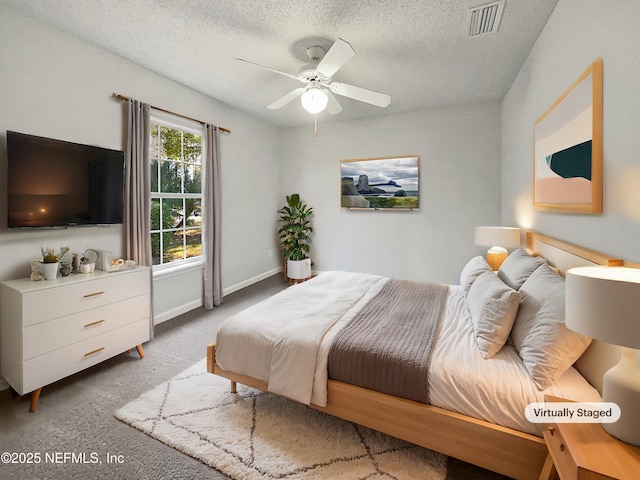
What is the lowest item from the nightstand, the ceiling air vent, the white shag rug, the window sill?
the white shag rug

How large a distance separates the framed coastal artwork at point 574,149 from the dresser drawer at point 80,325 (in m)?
3.17

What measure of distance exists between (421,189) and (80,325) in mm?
4192

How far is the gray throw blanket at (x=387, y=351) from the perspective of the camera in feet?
4.99

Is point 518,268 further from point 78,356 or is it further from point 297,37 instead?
point 78,356

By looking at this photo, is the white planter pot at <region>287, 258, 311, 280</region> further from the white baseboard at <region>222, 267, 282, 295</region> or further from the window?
the window

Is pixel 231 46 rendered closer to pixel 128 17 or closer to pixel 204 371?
pixel 128 17

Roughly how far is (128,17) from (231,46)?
752 millimetres

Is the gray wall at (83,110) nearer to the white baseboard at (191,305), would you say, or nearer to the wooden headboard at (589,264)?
the white baseboard at (191,305)

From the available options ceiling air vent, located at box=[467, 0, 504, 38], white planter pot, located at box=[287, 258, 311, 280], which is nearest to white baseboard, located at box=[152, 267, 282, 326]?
white planter pot, located at box=[287, 258, 311, 280]

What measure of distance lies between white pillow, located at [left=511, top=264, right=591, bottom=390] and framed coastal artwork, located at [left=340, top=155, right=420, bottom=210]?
306 cm

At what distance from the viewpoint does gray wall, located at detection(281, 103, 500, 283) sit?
13.8ft

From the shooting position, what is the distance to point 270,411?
1924 millimetres

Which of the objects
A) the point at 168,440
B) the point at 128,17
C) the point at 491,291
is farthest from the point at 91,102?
the point at 491,291

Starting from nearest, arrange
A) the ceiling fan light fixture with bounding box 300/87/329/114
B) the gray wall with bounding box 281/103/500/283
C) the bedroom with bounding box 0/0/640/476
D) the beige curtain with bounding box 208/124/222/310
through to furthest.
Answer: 1. the bedroom with bounding box 0/0/640/476
2. the ceiling fan light fixture with bounding box 300/87/329/114
3. the beige curtain with bounding box 208/124/222/310
4. the gray wall with bounding box 281/103/500/283
